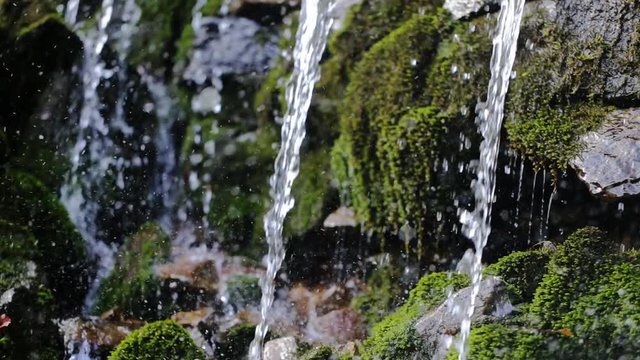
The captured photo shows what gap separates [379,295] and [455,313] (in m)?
0.96

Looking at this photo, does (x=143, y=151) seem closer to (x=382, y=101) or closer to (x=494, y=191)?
(x=382, y=101)

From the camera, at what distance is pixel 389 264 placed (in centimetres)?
416

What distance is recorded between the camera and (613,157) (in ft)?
11.5

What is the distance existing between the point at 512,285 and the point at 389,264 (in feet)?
3.23

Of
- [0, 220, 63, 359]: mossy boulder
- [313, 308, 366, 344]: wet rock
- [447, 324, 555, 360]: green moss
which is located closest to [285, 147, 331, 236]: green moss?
[313, 308, 366, 344]: wet rock

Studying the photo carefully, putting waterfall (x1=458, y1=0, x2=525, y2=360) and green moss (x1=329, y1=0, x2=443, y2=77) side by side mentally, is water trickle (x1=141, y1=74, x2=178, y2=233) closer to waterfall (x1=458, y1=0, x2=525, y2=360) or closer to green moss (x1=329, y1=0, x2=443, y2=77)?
green moss (x1=329, y1=0, x2=443, y2=77)

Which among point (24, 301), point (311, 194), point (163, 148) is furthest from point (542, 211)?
point (24, 301)

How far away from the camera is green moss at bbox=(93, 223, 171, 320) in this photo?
4.23 metres

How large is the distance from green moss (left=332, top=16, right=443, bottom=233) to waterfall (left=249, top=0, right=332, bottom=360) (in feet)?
1.02

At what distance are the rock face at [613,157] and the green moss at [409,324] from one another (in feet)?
2.50

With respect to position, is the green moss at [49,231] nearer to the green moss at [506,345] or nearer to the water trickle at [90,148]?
the water trickle at [90,148]

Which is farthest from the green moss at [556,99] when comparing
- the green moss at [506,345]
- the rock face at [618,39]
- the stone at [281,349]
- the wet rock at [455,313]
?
the stone at [281,349]

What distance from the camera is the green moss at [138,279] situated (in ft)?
13.9

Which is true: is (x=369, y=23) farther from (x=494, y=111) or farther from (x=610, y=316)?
(x=610, y=316)
